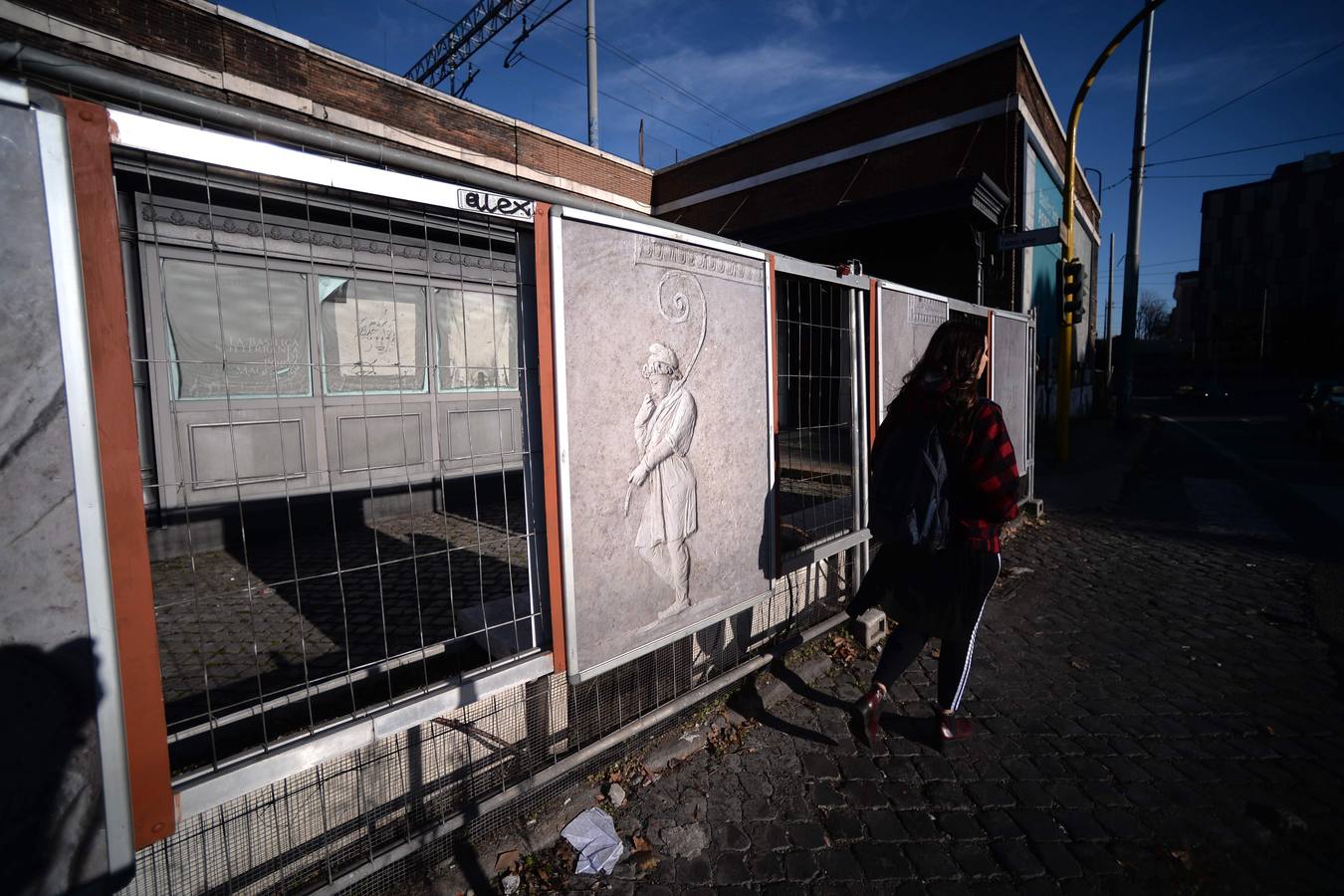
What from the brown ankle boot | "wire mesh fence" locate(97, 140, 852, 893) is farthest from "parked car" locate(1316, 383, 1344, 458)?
the brown ankle boot

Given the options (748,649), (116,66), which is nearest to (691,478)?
(748,649)

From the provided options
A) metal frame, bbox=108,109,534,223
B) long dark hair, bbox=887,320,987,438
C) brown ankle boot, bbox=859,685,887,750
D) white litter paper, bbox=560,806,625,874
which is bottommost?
white litter paper, bbox=560,806,625,874

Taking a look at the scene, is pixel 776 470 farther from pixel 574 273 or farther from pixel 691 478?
pixel 574 273

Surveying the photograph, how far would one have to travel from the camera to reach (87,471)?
4.55 feet

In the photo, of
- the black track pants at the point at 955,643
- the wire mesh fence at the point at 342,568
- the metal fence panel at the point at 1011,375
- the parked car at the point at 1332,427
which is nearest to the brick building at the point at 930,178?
the metal fence panel at the point at 1011,375

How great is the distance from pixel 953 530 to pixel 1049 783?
1223mm

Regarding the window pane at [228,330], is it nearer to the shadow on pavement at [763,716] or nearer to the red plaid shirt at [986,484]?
the shadow on pavement at [763,716]

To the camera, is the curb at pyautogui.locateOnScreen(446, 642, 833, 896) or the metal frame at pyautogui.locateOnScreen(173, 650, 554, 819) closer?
the metal frame at pyautogui.locateOnScreen(173, 650, 554, 819)

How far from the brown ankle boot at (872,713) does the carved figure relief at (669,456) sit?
3.61ft

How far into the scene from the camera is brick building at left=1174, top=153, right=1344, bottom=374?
4834 cm

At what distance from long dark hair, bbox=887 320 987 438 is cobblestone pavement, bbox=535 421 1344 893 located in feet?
5.47

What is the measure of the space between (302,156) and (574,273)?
35.9 inches

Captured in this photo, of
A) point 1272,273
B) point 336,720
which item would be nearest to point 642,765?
point 336,720

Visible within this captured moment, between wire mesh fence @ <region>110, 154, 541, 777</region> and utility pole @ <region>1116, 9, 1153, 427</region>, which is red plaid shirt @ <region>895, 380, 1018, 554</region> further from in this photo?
utility pole @ <region>1116, 9, 1153, 427</region>
